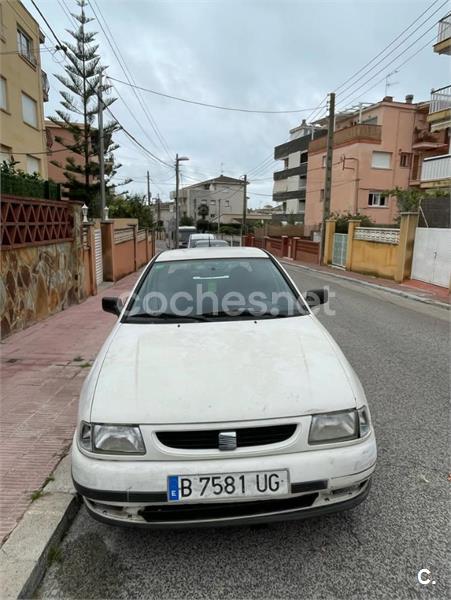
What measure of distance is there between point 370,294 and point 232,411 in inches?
449

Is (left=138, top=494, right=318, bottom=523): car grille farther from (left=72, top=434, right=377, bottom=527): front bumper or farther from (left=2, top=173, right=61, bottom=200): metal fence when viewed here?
(left=2, top=173, right=61, bottom=200): metal fence

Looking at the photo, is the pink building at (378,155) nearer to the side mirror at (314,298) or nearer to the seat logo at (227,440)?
the side mirror at (314,298)

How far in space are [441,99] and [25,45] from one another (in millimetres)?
19628

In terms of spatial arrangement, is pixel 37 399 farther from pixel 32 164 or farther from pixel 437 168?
pixel 437 168

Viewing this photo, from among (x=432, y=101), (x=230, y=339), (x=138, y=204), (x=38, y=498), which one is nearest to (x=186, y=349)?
(x=230, y=339)

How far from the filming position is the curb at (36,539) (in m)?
1.98

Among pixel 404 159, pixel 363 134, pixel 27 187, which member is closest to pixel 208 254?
pixel 27 187

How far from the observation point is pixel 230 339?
2771mm

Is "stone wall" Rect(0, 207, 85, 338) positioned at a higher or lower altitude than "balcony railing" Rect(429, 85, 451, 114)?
lower

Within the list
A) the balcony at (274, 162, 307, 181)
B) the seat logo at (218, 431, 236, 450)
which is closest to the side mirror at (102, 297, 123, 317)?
the seat logo at (218, 431, 236, 450)

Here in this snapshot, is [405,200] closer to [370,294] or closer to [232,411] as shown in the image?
[370,294]

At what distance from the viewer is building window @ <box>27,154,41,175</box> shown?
18797 mm

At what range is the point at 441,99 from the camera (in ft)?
68.5

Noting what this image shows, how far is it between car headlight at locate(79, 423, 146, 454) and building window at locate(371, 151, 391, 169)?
33.0 meters
